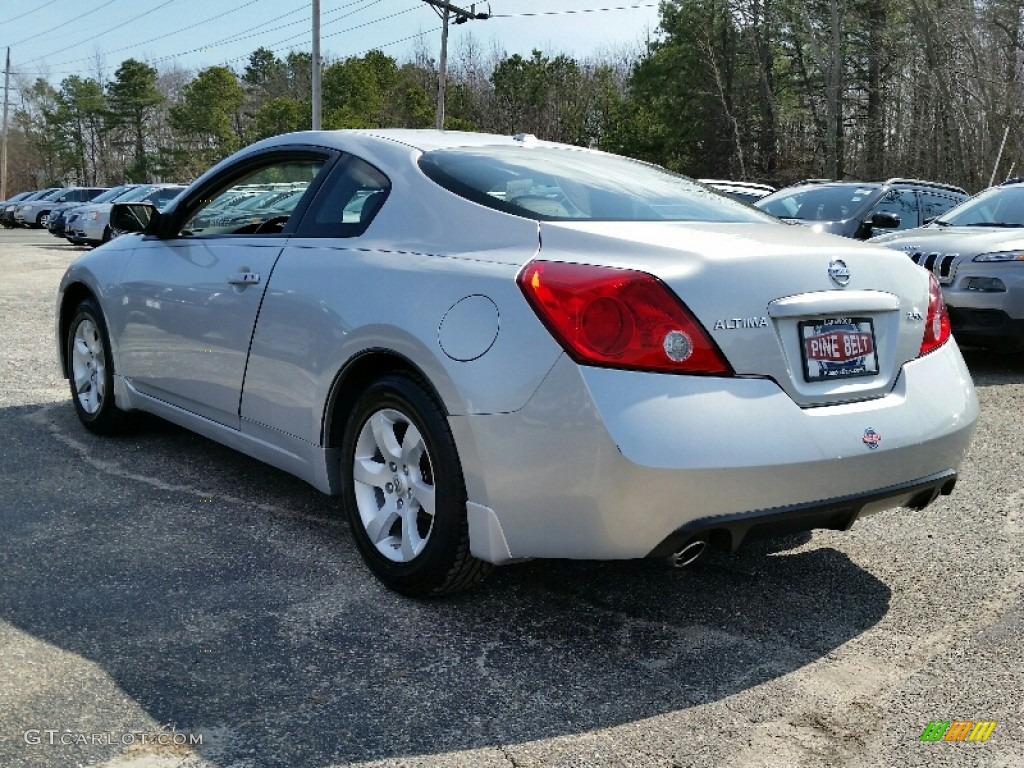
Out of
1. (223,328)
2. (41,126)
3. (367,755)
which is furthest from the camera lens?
(41,126)

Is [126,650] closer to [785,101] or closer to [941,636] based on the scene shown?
[941,636]

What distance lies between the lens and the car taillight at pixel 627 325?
9.09ft

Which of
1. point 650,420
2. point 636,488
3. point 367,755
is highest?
point 650,420

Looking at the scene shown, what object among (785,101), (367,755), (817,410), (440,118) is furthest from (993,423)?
(785,101)

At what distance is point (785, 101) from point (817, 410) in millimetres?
51468

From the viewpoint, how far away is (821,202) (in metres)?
11.0

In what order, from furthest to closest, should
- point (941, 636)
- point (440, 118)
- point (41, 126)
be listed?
1. point (41, 126)
2. point (440, 118)
3. point (941, 636)

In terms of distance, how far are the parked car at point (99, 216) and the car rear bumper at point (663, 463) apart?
24.1 metres

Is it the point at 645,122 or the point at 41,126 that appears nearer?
A: the point at 645,122

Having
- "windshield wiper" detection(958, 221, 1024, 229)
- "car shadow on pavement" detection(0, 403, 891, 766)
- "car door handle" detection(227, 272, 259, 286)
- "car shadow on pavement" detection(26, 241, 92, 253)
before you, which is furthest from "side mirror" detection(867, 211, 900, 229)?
"car shadow on pavement" detection(26, 241, 92, 253)

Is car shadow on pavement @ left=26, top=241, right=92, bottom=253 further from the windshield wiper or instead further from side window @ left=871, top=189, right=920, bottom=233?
the windshield wiper

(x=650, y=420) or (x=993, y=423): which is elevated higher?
(x=650, y=420)

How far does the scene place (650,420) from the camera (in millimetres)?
2705

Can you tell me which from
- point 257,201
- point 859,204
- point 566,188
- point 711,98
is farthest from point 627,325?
point 711,98
